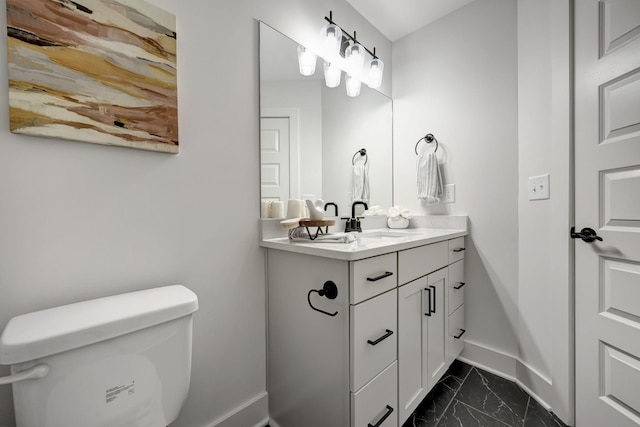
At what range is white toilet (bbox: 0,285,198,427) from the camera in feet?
2.08

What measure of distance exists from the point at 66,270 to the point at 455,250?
1852 millimetres

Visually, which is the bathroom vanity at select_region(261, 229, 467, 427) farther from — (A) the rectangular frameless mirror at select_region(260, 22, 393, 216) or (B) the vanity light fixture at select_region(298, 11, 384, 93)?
(B) the vanity light fixture at select_region(298, 11, 384, 93)

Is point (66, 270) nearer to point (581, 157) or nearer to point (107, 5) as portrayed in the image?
point (107, 5)

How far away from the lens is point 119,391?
736mm

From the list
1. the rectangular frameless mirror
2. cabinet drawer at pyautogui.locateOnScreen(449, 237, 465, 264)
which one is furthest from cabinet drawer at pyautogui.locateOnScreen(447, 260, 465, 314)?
the rectangular frameless mirror

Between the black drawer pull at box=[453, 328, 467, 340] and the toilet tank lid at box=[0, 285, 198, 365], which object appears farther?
the black drawer pull at box=[453, 328, 467, 340]

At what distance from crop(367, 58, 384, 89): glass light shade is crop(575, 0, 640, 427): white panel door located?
1.05 meters

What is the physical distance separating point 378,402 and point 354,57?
188cm

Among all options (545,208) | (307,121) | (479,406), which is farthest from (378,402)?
(307,121)

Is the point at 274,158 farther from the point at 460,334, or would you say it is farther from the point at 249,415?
the point at 460,334

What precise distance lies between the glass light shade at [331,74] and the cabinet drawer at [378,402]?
60.6 inches

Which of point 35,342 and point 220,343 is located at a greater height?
point 35,342

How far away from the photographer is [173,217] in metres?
1.05

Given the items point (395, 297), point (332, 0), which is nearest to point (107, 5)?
point (332, 0)
